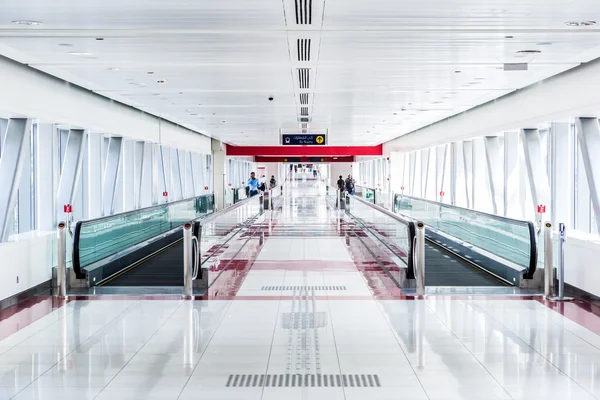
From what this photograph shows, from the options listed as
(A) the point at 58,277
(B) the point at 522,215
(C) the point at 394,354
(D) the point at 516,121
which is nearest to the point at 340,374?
(C) the point at 394,354

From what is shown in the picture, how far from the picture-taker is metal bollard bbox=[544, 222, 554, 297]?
31.0ft

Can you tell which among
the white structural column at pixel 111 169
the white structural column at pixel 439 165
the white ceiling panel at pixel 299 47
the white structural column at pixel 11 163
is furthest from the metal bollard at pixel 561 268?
the white structural column at pixel 439 165

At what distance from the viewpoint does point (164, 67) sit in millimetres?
10891

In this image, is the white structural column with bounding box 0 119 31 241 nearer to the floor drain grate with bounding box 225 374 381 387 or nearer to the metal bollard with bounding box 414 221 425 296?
the metal bollard with bounding box 414 221 425 296

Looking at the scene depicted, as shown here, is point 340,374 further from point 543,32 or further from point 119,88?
point 119,88

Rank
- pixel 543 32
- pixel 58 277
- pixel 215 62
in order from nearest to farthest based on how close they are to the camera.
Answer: pixel 543 32, pixel 58 277, pixel 215 62

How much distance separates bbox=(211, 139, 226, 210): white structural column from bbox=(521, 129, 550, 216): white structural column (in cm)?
2031

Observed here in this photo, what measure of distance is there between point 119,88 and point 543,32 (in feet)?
28.3

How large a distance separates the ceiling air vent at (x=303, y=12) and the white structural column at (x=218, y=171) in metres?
26.6

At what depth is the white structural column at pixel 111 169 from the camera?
19344mm

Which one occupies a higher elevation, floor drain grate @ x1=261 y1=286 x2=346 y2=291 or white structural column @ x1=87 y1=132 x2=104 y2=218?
white structural column @ x1=87 y1=132 x2=104 y2=218

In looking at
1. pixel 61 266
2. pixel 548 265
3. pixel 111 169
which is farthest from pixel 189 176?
pixel 548 265

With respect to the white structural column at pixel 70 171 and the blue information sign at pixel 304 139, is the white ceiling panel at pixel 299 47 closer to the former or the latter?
the white structural column at pixel 70 171

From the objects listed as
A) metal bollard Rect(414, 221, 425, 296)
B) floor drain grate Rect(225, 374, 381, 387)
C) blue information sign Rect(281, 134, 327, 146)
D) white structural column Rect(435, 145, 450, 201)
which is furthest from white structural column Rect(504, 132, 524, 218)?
floor drain grate Rect(225, 374, 381, 387)
